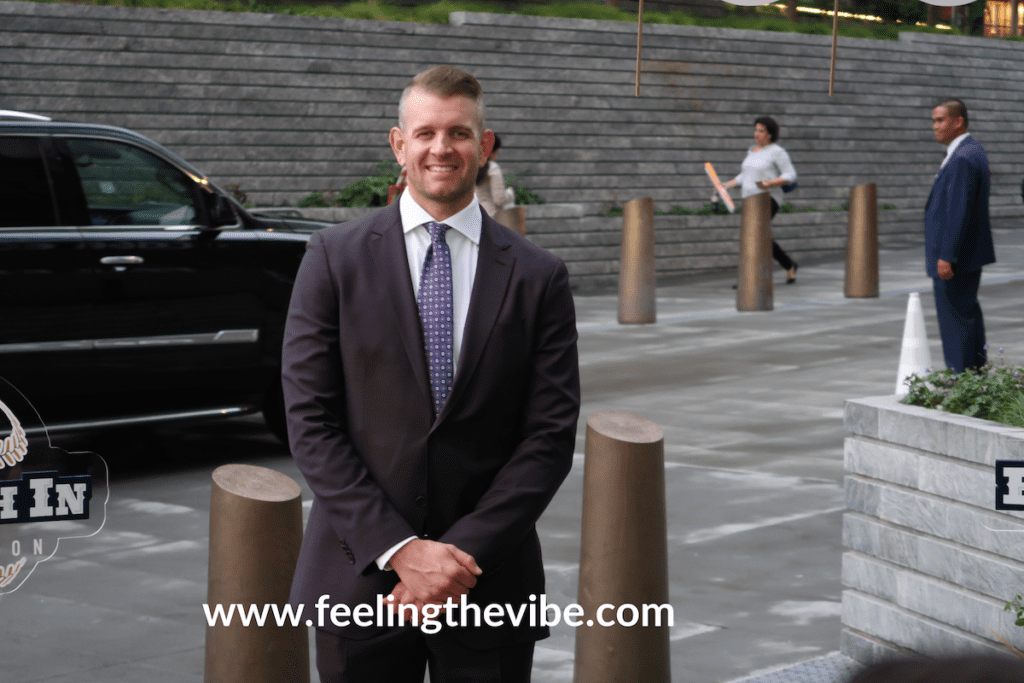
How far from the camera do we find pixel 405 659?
2.91 meters

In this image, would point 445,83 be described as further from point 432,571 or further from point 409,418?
point 432,571

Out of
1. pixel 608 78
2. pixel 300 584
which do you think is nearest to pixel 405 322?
pixel 300 584

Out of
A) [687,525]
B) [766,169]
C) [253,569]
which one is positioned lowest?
[687,525]

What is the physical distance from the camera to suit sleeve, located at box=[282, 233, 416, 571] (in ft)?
9.20

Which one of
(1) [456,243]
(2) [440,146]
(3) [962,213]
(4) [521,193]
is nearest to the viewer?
(2) [440,146]

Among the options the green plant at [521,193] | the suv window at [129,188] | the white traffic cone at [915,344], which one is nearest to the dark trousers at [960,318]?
the white traffic cone at [915,344]

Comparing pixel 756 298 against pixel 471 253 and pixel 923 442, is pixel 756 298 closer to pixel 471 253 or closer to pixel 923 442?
pixel 923 442

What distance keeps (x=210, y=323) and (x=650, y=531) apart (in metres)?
4.29

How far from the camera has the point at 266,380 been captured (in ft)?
26.6

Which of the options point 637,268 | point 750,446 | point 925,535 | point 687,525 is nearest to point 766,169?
point 637,268

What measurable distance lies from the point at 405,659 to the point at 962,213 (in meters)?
6.62

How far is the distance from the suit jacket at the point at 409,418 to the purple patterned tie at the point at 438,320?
0.13ft

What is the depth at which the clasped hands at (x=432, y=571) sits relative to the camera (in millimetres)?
2771

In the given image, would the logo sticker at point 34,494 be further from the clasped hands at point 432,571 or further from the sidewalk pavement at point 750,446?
the sidewalk pavement at point 750,446
